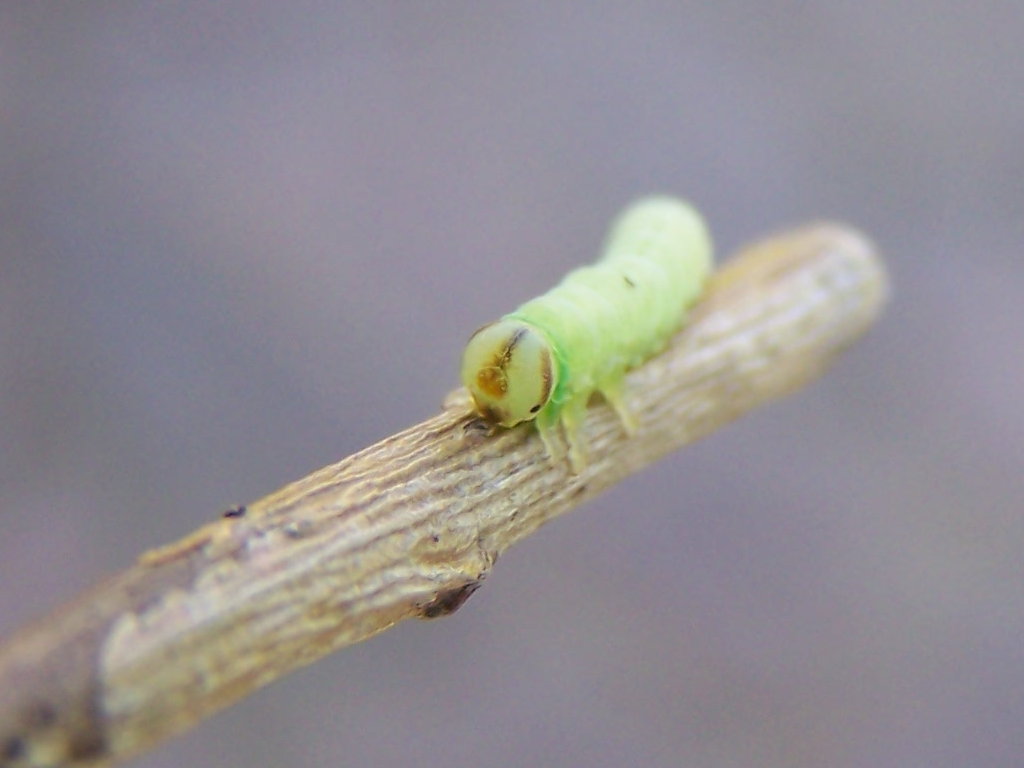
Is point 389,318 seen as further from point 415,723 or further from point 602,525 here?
point 415,723

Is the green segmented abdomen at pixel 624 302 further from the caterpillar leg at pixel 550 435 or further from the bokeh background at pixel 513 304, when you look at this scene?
the bokeh background at pixel 513 304

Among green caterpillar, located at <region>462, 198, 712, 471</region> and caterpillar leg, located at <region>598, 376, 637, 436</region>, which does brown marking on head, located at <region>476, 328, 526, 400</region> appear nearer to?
green caterpillar, located at <region>462, 198, 712, 471</region>

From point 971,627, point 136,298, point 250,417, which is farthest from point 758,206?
point 136,298

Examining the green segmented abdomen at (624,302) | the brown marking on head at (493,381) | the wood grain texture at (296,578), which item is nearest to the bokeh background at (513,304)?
the green segmented abdomen at (624,302)

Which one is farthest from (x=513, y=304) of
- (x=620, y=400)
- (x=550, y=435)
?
(x=550, y=435)

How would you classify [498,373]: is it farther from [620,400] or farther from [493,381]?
[620,400]

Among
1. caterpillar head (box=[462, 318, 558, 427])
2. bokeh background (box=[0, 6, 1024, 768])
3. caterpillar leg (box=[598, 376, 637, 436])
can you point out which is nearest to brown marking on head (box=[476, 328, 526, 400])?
caterpillar head (box=[462, 318, 558, 427])
